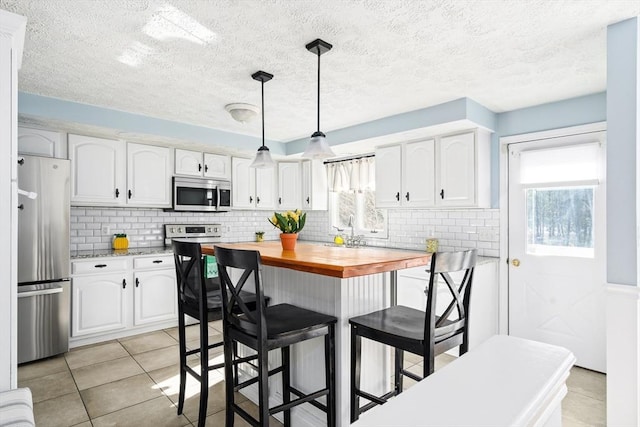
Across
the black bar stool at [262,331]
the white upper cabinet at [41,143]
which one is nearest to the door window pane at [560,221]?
the black bar stool at [262,331]

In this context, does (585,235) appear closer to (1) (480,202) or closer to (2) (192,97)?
(1) (480,202)

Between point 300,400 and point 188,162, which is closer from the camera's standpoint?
point 300,400

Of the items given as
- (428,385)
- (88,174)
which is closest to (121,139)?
(88,174)

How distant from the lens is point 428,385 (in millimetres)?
611

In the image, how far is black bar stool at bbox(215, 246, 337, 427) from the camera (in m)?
1.75

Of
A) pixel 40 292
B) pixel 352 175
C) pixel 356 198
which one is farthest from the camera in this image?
pixel 356 198

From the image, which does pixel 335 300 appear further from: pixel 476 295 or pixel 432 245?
pixel 432 245

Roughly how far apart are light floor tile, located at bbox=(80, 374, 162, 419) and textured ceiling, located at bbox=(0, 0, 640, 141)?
8.09 feet

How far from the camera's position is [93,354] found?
3635mm

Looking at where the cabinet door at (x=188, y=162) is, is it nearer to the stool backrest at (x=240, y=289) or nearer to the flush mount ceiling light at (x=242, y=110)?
the flush mount ceiling light at (x=242, y=110)

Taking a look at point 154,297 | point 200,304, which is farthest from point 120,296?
point 200,304

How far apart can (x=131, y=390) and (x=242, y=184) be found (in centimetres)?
304

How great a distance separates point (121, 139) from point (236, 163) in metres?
1.49

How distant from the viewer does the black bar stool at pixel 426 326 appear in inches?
68.7
